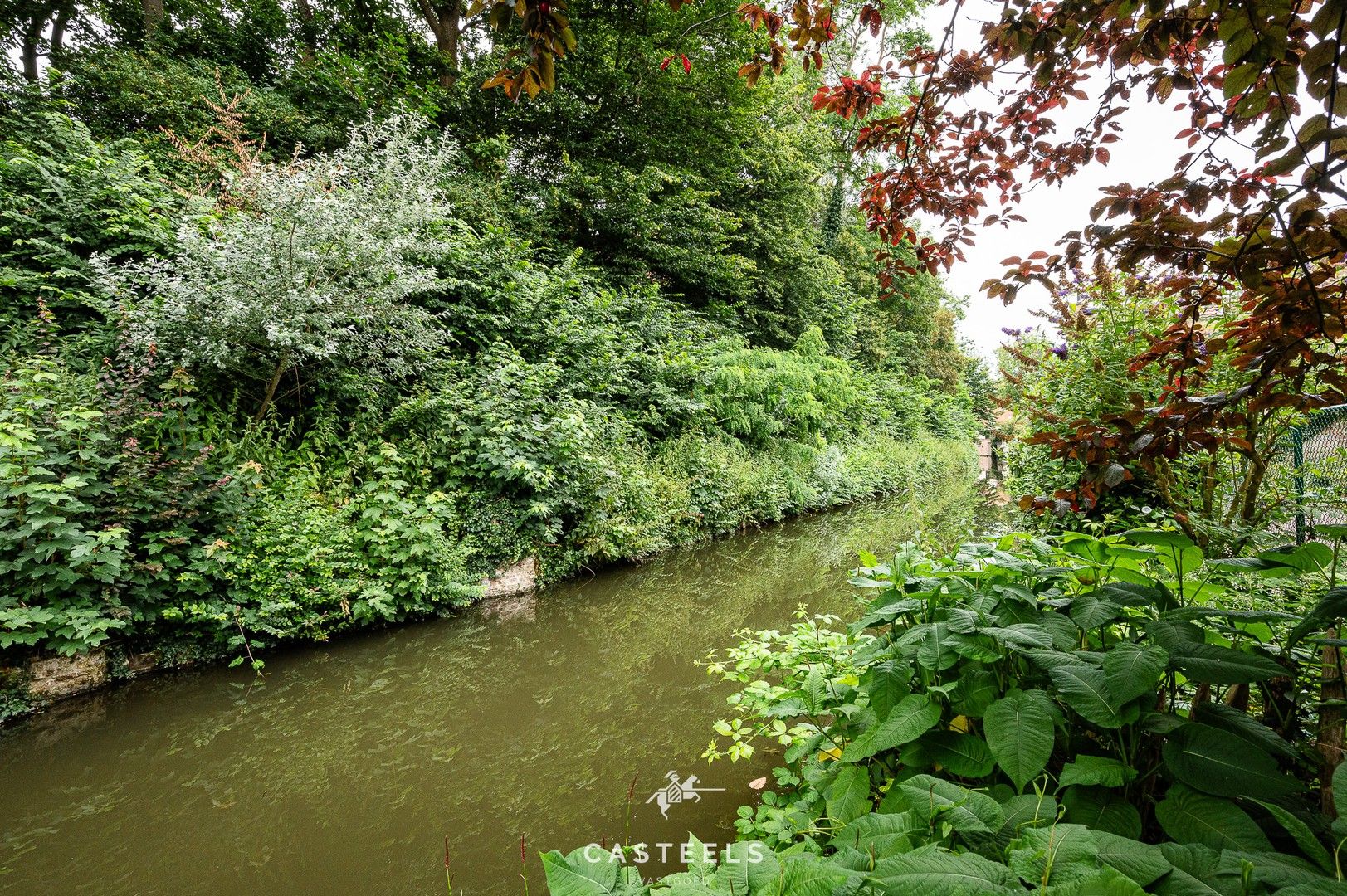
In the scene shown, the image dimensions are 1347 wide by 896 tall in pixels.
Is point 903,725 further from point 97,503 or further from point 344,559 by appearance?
point 97,503

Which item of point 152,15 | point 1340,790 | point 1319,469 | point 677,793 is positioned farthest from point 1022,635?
point 152,15

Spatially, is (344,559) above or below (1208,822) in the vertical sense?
below

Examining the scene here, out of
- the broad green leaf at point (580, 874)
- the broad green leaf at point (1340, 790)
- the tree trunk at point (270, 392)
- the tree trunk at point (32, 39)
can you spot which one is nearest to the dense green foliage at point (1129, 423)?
the broad green leaf at point (1340, 790)

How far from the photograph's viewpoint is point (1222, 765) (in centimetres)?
105

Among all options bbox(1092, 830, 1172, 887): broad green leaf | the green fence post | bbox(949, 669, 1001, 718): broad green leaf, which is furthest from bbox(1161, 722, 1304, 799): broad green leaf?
the green fence post

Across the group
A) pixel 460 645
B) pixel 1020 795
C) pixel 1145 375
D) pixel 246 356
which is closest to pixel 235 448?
pixel 246 356

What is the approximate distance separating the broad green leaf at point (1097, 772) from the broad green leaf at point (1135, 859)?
0.50ft

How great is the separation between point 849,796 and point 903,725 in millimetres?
309

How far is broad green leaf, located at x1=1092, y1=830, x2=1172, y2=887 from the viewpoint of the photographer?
0.85 meters

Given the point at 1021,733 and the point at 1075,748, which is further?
the point at 1075,748

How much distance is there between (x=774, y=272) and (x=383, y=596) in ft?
40.1

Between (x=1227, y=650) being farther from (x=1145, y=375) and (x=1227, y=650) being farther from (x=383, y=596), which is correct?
(x=383, y=596)

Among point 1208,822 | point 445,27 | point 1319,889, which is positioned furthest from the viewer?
point 445,27

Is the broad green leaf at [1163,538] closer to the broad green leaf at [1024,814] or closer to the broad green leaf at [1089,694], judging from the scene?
the broad green leaf at [1089,694]
